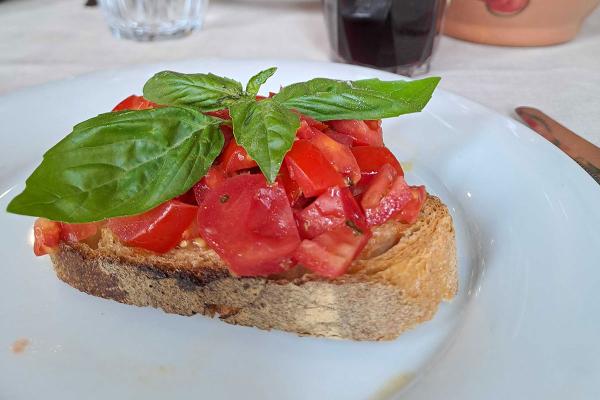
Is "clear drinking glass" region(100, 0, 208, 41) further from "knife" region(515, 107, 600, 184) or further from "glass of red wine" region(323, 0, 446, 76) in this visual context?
"knife" region(515, 107, 600, 184)

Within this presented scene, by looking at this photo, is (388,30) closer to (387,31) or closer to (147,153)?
(387,31)

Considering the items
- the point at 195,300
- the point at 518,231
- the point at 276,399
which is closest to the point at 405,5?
the point at 518,231

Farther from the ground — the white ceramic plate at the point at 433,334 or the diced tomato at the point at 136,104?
the diced tomato at the point at 136,104

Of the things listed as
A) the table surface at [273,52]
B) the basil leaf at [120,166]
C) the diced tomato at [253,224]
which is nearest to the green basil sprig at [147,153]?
the basil leaf at [120,166]

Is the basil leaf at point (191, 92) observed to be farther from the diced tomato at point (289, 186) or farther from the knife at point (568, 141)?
the knife at point (568, 141)

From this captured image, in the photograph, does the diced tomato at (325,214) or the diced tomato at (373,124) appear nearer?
Answer: the diced tomato at (325,214)
